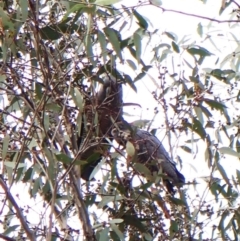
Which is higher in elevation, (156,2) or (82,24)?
(82,24)

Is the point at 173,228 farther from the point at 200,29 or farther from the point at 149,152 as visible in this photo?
the point at 200,29

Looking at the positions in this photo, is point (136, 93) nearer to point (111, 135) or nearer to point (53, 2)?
point (111, 135)

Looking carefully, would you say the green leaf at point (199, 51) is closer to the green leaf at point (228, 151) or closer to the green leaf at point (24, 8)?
the green leaf at point (228, 151)

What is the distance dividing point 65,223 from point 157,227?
26cm

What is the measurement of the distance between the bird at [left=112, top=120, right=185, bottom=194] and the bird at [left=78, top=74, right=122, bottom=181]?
36 millimetres

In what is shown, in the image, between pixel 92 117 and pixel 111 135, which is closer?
pixel 92 117

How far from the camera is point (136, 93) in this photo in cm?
214

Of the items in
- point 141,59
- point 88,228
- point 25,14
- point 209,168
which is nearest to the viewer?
point 25,14

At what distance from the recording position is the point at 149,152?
2258mm

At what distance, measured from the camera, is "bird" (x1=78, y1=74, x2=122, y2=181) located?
2.00 metres

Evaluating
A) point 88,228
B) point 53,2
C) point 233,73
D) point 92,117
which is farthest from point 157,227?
point 53,2

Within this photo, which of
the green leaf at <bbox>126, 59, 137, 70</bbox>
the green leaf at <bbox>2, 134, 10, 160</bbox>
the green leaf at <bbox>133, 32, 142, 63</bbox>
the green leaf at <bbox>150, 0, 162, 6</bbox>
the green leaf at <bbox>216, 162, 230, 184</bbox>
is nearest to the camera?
the green leaf at <bbox>150, 0, 162, 6</bbox>

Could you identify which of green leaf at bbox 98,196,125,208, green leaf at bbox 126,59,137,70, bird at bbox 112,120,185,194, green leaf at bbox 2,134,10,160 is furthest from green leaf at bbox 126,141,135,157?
green leaf at bbox 2,134,10,160

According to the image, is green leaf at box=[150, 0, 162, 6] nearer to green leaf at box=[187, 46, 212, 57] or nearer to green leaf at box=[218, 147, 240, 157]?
green leaf at box=[187, 46, 212, 57]
